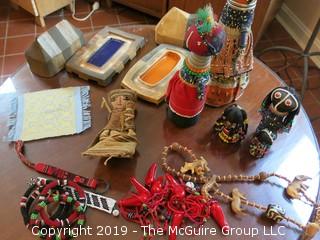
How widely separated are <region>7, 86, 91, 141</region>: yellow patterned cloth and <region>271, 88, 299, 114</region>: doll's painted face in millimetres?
427

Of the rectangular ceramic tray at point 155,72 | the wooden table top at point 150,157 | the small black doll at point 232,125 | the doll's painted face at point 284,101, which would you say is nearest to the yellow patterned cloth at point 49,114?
the wooden table top at point 150,157

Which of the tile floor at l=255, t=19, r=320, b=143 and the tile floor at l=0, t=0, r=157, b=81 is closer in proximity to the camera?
the tile floor at l=255, t=19, r=320, b=143

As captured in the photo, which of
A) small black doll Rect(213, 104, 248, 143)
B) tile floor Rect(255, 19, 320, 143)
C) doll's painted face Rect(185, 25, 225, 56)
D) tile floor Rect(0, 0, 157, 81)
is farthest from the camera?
tile floor Rect(0, 0, 157, 81)

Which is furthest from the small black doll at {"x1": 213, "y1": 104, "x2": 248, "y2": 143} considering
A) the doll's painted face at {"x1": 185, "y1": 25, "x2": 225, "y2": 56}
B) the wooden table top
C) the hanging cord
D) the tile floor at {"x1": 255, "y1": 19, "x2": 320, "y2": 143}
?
the hanging cord

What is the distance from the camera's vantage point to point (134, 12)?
194 centimetres

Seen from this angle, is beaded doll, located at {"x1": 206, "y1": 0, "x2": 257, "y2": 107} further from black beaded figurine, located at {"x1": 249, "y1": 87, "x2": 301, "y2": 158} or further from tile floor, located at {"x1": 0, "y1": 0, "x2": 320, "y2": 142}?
tile floor, located at {"x1": 0, "y1": 0, "x2": 320, "y2": 142}

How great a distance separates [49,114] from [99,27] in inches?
46.8

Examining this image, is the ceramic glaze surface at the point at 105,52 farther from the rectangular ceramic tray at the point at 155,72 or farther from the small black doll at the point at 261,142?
the small black doll at the point at 261,142

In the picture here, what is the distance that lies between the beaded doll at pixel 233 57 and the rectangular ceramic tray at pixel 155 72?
13 cm

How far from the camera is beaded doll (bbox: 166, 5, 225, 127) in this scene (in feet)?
1.86

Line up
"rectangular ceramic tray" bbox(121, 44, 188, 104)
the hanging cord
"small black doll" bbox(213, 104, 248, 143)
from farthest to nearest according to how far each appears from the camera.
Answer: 1. the hanging cord
2. "rectangular ceramic tray" bbox(121, 44, 188, 104)
3. "small black doll" bbox(213, 104, 248, 143)

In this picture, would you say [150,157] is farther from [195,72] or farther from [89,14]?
[89,14]

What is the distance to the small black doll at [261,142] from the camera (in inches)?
26.6

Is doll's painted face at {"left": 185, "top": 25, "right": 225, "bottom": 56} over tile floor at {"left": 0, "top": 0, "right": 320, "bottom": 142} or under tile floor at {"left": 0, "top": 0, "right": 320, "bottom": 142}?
over
